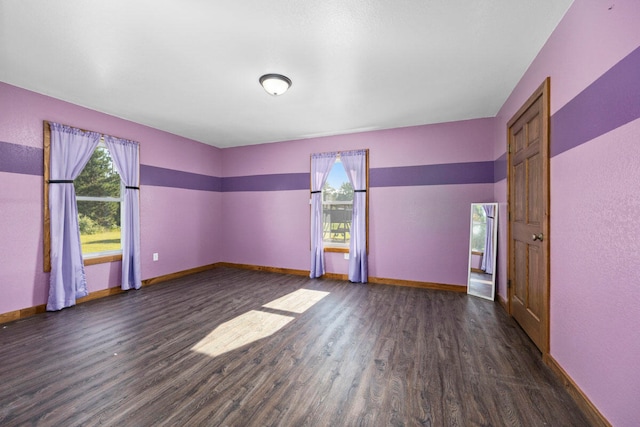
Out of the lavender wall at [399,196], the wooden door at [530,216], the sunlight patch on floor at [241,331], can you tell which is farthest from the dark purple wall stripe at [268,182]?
the wooden door at [530,216]

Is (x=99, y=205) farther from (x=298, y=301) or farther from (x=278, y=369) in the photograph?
(x=278, y=369)

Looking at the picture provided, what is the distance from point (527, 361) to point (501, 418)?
84 cm

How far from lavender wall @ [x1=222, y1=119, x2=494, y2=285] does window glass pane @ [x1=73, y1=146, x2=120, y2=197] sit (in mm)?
2282

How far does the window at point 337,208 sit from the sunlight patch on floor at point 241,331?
7.17 feet

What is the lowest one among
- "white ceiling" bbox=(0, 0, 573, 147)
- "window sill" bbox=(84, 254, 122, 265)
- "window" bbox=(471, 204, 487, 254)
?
"window sill" bbox=(84, 254, 122, 265)

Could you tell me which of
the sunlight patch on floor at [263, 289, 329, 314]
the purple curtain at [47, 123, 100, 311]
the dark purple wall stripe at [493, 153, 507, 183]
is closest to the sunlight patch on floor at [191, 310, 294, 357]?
the sunlight patch on floor at [263, 289, 329, 314]

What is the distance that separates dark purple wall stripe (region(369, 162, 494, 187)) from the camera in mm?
3926

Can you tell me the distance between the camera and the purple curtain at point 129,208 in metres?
3.87

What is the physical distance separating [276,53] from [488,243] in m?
3.60

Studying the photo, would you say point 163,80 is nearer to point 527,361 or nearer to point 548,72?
point 548,72

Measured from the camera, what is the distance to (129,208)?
13.0 ft

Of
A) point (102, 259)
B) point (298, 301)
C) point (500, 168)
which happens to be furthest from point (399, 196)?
point (102, 259)

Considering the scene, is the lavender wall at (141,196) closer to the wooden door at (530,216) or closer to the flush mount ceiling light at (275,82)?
the flush mount ceiling light at (275,82)

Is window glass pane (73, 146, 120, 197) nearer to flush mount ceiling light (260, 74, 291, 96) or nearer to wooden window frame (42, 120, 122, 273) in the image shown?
wooden window frame (42, 120, 122, 273)
